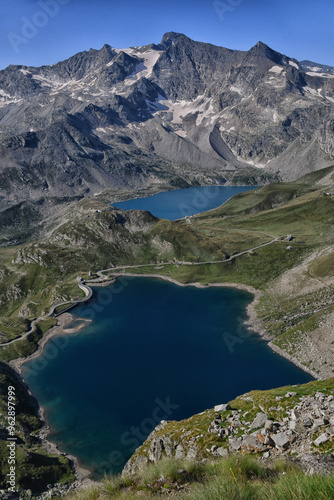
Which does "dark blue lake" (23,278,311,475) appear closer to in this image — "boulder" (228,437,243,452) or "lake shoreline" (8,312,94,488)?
"lake shoreline" (8,312,94,488)

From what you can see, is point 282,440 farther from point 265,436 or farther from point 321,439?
point 321,439

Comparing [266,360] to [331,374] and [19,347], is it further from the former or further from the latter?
[19,347]

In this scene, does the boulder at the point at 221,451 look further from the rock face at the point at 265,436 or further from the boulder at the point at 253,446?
the boulder at the point at 253,446

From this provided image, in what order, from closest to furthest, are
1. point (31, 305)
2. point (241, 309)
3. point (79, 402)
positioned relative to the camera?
point (79, 402) → point (241, 309) → point (31, 305)

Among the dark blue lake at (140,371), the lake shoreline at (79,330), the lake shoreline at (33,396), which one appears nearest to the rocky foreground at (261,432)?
the lake shoreline at (33,396)

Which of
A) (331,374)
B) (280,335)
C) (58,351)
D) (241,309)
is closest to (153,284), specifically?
(241,309)

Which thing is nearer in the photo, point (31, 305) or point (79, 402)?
point (79, 402)

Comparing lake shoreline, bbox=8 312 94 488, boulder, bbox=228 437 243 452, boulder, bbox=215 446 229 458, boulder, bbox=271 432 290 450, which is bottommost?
lake shoreline, bbox=8 312 94 488

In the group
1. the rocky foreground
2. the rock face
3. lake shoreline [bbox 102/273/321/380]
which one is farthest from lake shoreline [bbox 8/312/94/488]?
lake shoreline [bbox 102/273/321/380]

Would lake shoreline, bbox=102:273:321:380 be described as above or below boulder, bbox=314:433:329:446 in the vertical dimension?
below
